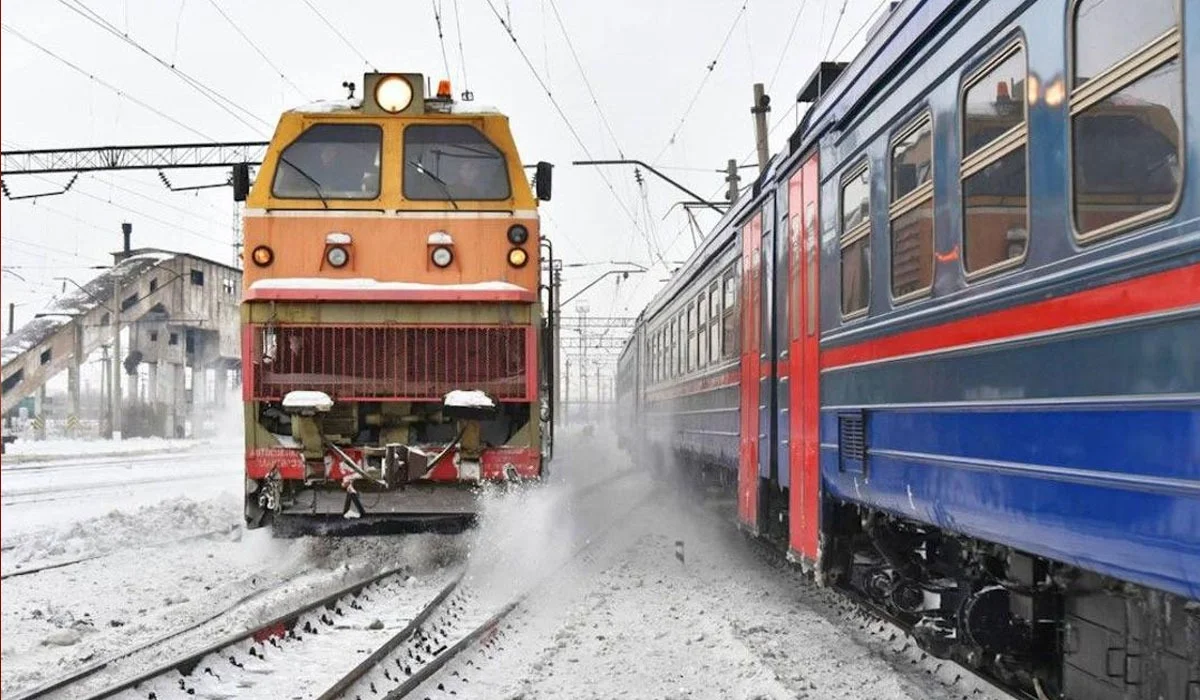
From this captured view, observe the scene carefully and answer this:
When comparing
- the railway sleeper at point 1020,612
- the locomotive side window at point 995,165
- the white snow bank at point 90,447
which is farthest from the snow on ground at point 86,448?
the locomotive side window at point 995,165

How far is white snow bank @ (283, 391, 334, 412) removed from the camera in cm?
809

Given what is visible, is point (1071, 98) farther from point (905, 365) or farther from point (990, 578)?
point (990, 578)

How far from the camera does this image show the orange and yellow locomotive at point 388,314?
8398 mm

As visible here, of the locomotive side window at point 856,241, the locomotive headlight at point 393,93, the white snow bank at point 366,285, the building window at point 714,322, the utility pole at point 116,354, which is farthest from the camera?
the utility pole at point 116,354

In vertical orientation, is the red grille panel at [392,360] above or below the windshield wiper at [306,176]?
below

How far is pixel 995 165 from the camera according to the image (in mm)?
3986

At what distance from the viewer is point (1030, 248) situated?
3584 mm

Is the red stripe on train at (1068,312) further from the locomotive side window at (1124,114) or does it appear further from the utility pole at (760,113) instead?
the utility pole at (760,113)

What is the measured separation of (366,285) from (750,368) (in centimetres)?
324

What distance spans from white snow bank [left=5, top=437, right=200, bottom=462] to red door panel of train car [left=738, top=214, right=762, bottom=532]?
→ 83.7ft

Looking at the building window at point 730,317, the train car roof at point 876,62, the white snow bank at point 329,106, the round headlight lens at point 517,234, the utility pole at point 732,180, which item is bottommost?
the building window at point 730,317

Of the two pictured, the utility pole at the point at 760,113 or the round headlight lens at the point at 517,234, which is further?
the utility pole at the point at 760,113

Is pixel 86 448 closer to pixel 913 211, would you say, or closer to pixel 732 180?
pixel 732 180

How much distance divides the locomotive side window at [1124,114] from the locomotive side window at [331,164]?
666cm
